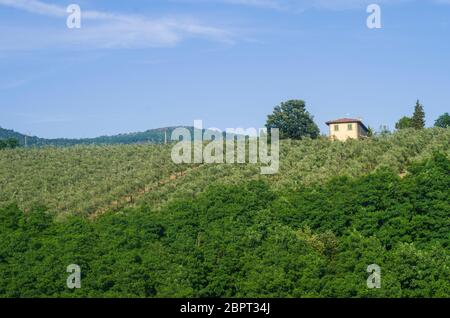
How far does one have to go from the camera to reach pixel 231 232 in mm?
61250

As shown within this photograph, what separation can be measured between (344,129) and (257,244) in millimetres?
46565

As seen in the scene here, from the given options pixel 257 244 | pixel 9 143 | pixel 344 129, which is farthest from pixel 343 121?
pixel 9 143

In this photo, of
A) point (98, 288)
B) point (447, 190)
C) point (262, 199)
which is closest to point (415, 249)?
Answer: point (447, 190)

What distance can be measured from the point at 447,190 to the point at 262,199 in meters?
15.2

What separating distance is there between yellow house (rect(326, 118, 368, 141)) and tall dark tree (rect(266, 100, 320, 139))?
2486 mm

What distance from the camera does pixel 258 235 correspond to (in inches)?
2384

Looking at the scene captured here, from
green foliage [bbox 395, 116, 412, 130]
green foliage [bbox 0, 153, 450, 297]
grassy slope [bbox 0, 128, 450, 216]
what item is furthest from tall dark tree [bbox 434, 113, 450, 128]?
green foliage [bbox 0, 153, 450, 297]

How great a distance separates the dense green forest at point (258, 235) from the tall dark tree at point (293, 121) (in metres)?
18.7

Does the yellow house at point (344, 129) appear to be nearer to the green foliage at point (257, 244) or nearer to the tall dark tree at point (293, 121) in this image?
the tall dark tree at point (293, 121)

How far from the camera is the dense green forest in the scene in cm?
5441

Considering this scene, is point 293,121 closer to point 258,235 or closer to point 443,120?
point 443,120

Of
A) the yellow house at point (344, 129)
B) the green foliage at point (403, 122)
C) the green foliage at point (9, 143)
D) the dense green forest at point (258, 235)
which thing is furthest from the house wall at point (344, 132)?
the green foliage at point (9, 143)

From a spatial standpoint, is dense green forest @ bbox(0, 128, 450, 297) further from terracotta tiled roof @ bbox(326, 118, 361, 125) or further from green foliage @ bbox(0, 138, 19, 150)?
green foliage @ bbox(0, 138, 19, 150)

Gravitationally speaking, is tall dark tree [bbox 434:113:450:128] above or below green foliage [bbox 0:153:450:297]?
above
